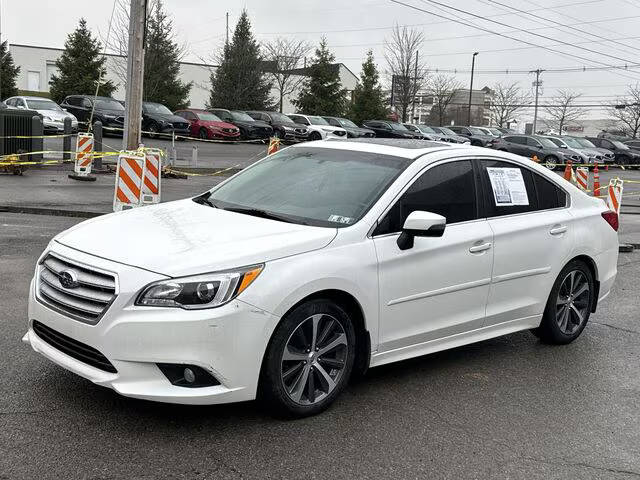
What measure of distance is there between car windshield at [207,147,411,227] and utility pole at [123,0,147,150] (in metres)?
10.8

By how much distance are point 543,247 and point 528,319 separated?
57 centimetres

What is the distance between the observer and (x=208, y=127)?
115ft

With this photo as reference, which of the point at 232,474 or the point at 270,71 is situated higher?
the point at 270,71

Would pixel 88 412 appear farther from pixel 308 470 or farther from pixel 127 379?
pixel 308 470

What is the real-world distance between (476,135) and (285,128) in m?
12.7

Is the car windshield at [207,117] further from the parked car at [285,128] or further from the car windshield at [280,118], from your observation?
the car windshield at [280,118]

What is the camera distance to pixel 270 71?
60562 mm

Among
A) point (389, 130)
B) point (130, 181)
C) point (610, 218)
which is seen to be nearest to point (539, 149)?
point (389, 130)

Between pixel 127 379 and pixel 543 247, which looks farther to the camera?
pixel 543 247

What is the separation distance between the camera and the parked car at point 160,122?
32.6m

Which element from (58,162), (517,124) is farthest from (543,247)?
(517,124)

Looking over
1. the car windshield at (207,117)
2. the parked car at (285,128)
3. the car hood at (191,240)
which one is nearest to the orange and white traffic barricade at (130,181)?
the car hood at (191,240)

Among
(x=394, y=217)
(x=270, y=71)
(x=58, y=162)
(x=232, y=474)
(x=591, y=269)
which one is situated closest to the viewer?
(x=232, y=474)

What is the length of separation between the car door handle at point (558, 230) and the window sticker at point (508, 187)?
0.98 feet
